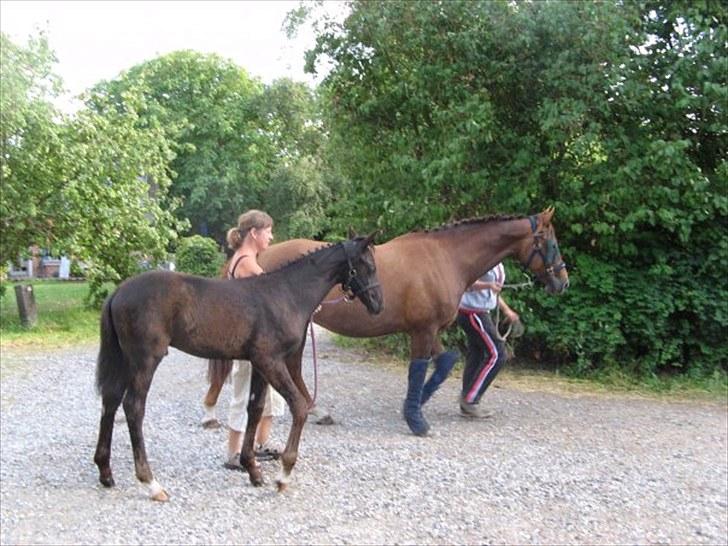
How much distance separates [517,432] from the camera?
24.9ft

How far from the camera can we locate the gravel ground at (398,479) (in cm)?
495

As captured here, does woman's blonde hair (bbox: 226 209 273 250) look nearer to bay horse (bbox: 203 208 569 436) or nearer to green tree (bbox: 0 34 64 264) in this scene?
bay horse (bbox: 203 208 569 436)

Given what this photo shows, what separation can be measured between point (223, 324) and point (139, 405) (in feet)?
2.50

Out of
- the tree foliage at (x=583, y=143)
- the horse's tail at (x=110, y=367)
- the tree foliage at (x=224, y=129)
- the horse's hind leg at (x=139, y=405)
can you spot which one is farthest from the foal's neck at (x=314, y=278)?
the tree foliage at (x=224, y=129)

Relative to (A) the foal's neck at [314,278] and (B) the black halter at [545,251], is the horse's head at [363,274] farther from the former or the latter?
(B) the black halter at [545,251]

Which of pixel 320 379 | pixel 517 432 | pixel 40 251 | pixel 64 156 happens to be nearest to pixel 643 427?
pixel 517 432

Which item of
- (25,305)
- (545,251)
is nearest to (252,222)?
(545,251)

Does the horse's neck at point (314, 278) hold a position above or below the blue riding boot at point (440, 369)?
above

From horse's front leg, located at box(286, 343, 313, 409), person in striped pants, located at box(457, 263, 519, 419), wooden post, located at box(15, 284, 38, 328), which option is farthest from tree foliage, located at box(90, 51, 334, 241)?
horse's front leg, located at box(286, 343, 313, 409)

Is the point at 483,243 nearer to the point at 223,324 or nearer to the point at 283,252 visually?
the point at 283,252

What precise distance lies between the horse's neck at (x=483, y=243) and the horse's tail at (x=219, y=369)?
7.63 feet

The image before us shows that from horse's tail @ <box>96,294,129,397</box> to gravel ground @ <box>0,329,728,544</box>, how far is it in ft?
2.61

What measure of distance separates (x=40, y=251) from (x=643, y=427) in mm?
13635

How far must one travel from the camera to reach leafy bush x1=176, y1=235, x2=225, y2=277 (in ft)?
63.8
